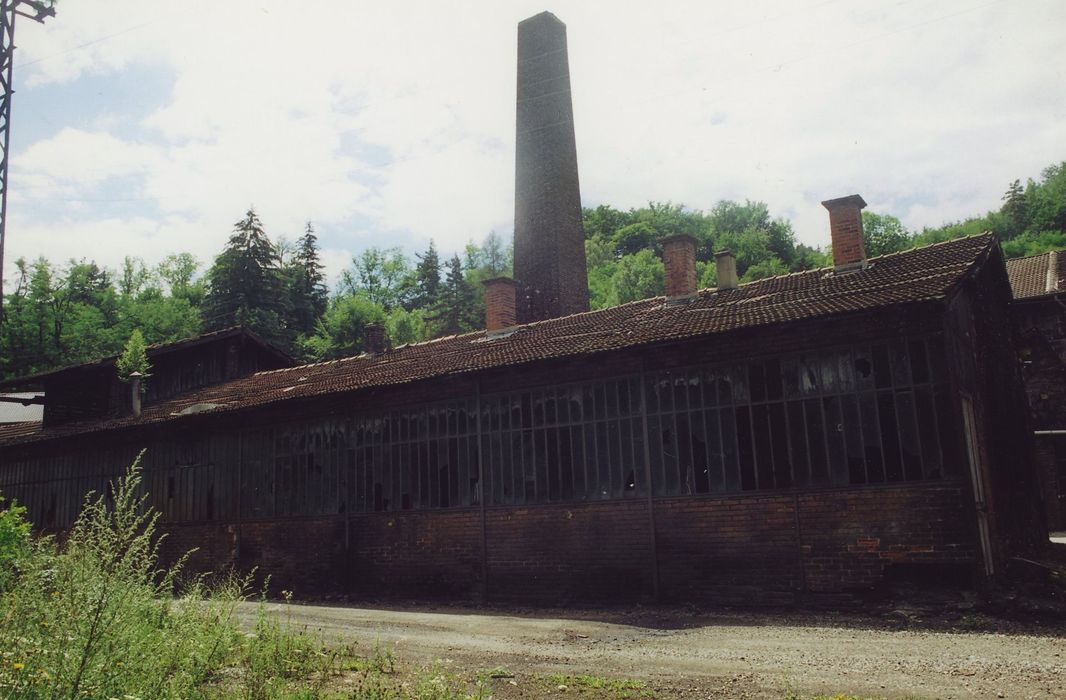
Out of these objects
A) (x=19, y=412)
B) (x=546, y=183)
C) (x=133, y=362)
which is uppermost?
(x=546, y=183)

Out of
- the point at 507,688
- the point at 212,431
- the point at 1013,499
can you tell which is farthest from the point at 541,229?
the point at 507,688

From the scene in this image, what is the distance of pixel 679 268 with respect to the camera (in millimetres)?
16312

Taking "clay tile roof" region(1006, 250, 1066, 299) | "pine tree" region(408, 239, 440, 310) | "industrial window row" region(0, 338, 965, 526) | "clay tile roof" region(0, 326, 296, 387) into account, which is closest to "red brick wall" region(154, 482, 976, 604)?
"industrial window row" region(0, 338, 965, 526)

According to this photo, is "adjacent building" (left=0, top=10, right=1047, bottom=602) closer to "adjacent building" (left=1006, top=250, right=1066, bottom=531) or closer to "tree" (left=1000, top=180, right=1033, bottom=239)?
"adjacent building" (left=1006, top=250, right=1066, bottom=531)

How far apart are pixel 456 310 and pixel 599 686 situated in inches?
1981

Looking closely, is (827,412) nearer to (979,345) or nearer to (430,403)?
(979,345)

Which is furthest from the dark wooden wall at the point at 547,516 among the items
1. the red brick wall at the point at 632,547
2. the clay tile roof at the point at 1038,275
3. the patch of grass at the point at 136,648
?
the clay tile roof at the point at 1038,275

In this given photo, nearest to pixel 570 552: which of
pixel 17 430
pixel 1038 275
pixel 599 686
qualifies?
pixel 599 686

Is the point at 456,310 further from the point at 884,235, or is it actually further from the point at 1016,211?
the point at 1016,211

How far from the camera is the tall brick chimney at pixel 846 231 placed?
47.7 feet

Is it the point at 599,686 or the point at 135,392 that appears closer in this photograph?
the point at 599,686

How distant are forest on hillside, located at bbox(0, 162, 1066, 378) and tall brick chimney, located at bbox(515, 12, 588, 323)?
24.5 m

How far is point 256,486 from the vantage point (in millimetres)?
17984

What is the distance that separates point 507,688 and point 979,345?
10.5 metres
